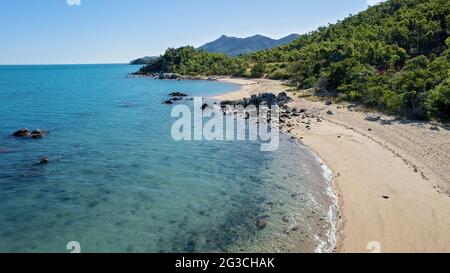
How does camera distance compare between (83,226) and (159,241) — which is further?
(83,226)

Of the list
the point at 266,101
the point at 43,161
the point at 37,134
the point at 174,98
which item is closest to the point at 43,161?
the point at 43,161

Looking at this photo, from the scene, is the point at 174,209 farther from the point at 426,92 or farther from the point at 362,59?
the point at 362,59

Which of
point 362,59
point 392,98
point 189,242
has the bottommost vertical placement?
point 189,242

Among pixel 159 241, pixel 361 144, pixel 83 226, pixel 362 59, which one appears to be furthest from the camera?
pixel 362 59

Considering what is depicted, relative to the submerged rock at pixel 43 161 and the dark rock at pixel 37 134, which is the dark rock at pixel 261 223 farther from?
the dark rock at pixel 37 134

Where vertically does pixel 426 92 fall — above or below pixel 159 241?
above

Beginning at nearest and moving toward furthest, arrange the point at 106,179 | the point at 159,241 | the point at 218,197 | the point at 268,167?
the point at 159,241 → the point at 218,197 → the point at 106,179 → the point at 268,167

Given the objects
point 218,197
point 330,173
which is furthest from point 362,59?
point 218,197
